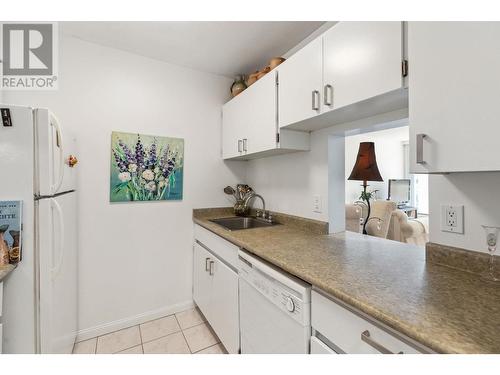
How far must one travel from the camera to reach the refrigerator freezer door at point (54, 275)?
3.98 feet

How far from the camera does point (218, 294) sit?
1.75 meters

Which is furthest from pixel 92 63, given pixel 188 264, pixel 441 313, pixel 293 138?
pixel 441 313

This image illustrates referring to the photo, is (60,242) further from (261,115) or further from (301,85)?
(301,85)

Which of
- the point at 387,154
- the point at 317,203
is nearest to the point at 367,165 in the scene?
the point at 317,203

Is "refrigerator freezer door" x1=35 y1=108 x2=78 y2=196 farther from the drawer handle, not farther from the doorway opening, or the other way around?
the doorway opening

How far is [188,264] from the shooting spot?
2.33 metres

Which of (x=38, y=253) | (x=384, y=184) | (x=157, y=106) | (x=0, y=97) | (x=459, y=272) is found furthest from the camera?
(x=384, y=184)

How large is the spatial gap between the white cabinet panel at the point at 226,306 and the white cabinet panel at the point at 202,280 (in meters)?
0.11

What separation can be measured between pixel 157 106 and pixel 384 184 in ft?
17.5

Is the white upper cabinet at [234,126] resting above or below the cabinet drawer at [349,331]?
above

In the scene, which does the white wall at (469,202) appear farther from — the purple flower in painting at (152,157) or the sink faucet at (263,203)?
the purple flower in painting at (152,157)

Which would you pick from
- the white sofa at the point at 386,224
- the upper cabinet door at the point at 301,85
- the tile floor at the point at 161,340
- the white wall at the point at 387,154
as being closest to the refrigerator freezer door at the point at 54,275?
the tile floor at the point at 161,340
